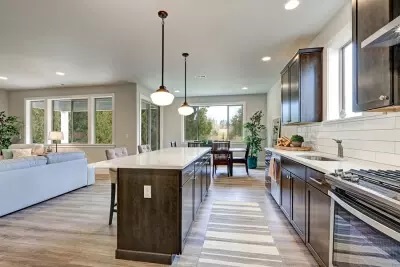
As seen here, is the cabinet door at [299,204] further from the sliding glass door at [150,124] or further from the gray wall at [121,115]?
the sliding glass door at [150,124]

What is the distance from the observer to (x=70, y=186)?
4.56 meters

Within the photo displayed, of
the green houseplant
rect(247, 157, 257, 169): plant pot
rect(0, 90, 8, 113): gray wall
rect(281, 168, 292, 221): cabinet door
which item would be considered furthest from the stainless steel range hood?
rect(0, 90, 8, 113): gray wall

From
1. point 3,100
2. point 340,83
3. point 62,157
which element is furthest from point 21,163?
point 3,100

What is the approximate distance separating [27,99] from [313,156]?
350 inches

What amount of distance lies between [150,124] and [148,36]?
500 cm

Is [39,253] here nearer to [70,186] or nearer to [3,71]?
[70,186]

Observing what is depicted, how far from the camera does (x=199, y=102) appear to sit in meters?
9.10

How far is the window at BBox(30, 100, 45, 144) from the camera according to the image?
7.73m

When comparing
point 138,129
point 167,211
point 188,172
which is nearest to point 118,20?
point 188,172

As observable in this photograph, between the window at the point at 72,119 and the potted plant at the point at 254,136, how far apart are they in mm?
5495

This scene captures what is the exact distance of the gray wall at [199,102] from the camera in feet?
28.5

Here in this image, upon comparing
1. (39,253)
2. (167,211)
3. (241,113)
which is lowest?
(39,253)

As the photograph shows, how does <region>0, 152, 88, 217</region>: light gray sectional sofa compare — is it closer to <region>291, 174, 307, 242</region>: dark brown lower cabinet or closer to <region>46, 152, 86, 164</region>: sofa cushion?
<region>46, 152, 86, 164</region>: sofa cushion

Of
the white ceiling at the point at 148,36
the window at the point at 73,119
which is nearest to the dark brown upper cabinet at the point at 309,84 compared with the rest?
the white ceiling at the point at 148,36
